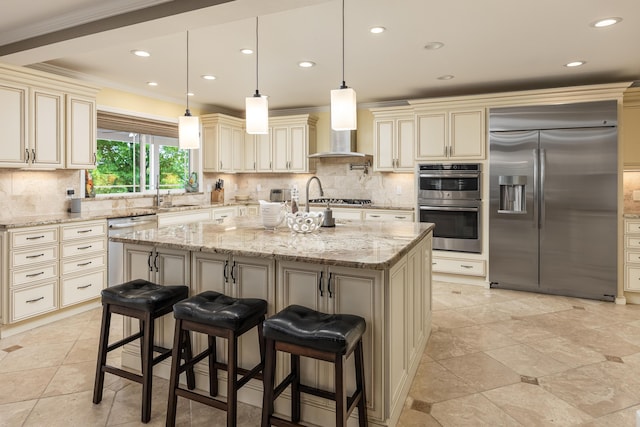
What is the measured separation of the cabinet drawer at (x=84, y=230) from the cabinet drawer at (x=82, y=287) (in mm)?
384

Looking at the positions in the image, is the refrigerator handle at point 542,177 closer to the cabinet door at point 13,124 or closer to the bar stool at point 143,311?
the bar stool at point 143,311

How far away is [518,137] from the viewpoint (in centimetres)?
468

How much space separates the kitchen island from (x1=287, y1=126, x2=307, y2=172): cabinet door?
136 inches

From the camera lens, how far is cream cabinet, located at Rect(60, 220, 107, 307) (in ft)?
12.7

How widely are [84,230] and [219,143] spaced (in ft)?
8.69

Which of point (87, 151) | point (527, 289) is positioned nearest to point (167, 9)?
point (87, 151)

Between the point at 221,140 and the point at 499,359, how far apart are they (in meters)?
4.82

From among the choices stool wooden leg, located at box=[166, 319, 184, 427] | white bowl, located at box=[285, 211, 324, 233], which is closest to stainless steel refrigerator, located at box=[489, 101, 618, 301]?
white bowl, located at box=[285, 211, 324, 233]

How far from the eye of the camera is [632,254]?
4.35 meters

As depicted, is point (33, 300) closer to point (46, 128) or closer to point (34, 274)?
point (34, 274)

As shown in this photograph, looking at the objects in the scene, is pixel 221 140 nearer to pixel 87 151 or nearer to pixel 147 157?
pixel 147 157

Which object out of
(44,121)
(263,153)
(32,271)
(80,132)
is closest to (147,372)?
(32,271)

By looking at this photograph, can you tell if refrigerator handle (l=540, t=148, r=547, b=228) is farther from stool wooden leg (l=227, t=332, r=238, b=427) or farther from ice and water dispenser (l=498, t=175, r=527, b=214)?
stool wooden leg (l=227, t=332, r=238, b=427)

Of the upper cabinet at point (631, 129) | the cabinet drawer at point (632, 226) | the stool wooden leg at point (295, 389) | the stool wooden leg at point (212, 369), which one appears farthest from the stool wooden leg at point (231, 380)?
the upper cabinet at point (631, 129)
